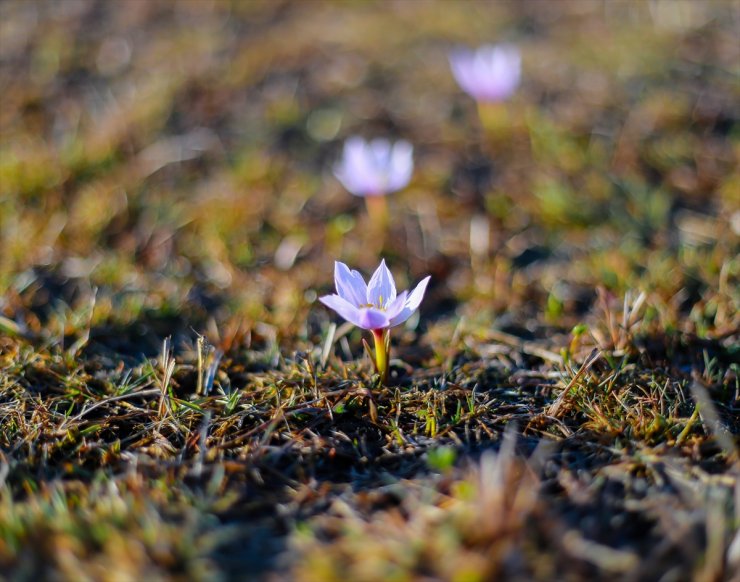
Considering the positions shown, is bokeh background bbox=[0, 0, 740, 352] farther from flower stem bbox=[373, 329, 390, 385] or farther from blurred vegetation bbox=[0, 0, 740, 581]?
flower stem bbox=[373, 329, 390, 385]

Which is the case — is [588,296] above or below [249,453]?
below

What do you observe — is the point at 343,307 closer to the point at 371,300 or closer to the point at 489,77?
the point at 371,300

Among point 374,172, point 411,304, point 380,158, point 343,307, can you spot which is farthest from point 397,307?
point 380,158

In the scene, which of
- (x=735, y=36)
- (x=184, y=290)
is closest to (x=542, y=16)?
(x=735, y=36)

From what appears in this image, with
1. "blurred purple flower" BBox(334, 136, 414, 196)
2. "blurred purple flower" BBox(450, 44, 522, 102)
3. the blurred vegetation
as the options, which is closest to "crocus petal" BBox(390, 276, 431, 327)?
the blurred vegetation

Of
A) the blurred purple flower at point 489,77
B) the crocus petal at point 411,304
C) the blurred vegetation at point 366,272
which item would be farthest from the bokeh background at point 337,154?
the crocus petal at point 411,304

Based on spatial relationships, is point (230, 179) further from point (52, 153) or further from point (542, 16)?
point (542, 16)

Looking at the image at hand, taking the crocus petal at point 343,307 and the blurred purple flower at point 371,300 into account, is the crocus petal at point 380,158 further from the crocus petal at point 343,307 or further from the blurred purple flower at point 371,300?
the crocus petal at point 343,307
